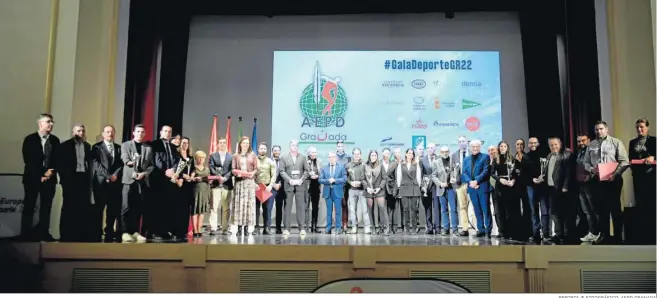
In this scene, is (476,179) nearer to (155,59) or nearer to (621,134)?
(621,134)

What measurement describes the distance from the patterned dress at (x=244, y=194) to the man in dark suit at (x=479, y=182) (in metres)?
1.95

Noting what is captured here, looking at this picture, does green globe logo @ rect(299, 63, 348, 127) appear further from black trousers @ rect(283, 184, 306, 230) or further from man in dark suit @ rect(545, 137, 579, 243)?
man in dark suit @ rect(545, 137, 579, 243)

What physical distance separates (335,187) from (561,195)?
2026mm

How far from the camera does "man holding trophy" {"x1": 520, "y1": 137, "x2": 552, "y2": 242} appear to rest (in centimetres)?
432

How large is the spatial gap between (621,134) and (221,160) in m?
3.31

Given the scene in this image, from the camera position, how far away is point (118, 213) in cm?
404

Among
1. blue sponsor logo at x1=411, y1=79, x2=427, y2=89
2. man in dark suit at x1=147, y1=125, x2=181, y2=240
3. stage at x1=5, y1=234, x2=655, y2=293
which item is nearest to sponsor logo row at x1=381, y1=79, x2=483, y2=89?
blue sponsor logo at x1=411, y1=79, x2=427, y2=89

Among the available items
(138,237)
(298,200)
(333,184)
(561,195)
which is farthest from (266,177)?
(561,195)

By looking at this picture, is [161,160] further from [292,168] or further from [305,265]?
[305,265]

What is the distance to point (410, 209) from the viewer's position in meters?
5.17

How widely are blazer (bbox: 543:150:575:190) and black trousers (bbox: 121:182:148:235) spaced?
3.24m

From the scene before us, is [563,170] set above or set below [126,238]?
above

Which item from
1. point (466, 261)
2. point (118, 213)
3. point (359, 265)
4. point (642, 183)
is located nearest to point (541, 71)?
point (642, 183)

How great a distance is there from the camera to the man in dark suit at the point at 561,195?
413cm
